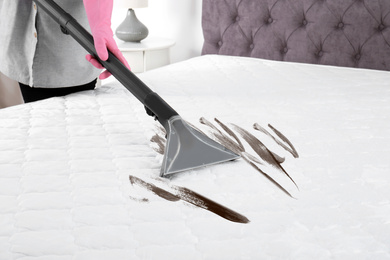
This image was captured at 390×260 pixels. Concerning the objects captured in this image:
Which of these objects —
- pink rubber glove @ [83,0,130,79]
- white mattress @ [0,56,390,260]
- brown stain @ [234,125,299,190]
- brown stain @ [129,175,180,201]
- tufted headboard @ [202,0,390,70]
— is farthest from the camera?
tufted headboard @ [202,0,390,70]

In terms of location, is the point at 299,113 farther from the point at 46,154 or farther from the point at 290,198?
the point at 46,154

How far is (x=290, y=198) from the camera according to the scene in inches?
34.1

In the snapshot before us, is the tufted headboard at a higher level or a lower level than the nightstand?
higher

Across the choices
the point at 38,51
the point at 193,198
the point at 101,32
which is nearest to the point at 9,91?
the point at 38,51

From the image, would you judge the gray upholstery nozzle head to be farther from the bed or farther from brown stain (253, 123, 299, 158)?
brown stain (253, 123, 299, 158)

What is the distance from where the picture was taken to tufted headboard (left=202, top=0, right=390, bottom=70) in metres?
1.92

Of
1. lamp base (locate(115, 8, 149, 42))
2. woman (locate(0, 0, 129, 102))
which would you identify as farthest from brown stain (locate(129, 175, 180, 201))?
→ lamp base (locate(115, 8, 149, 42))

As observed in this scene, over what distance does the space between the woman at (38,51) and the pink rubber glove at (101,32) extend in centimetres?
19

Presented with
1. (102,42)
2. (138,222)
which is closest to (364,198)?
(138,222)

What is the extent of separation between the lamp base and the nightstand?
31 mm

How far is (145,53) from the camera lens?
7.79 ft

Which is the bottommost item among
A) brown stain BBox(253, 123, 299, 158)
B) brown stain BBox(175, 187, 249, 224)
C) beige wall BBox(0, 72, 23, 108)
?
beige wall BBox(0, 72, 23, 108)

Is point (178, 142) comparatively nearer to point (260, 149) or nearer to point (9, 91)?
point (260, 149)

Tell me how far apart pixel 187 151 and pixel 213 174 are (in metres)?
0.07
